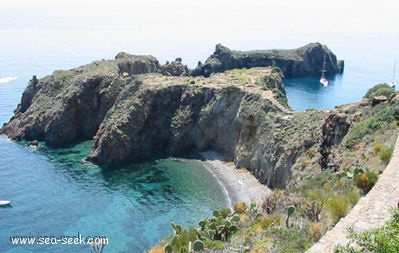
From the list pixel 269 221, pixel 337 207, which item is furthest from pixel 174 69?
pixel 337 207

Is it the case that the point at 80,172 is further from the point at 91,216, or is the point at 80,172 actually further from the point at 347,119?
the point at 347,119

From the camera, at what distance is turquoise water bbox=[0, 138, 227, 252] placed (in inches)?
1919

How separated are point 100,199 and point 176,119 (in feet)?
84.6

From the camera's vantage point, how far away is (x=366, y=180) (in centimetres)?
2227

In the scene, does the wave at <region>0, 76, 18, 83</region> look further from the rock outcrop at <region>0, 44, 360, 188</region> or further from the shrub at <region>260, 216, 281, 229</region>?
the shrub at <region>260, 216, 281, 229</region>

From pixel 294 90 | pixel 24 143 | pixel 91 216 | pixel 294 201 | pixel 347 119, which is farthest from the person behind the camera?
pixel 294 90

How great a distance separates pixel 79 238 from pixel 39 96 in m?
58.4

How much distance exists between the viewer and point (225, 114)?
2975 inches

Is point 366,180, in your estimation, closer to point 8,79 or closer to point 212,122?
point 212,122

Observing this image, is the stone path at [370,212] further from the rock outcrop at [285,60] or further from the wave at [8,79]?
the rock outcrop at [285,60]

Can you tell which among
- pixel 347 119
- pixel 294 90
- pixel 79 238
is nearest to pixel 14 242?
pixel 79 238

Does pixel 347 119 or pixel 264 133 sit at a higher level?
pixel 347 119

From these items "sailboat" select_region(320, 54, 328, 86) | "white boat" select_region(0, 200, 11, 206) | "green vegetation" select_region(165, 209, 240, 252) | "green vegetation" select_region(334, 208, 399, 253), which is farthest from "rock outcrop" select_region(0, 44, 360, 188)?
"sailboat" select_region(320, 54, 328, 86)

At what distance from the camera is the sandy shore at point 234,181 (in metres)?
57.3
